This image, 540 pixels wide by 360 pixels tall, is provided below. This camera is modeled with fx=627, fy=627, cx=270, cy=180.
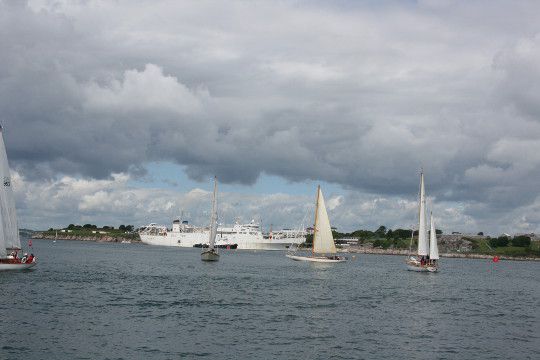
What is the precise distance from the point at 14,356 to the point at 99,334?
8.03 m

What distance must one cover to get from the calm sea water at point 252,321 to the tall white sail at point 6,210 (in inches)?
178

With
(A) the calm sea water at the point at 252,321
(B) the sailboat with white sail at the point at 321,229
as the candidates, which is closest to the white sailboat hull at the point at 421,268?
(B) the sailboat with white sail at the point at 321,229

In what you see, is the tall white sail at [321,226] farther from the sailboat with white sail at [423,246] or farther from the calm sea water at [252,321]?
the calm sea water at [252,321]

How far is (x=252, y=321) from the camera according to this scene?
50.8 meters

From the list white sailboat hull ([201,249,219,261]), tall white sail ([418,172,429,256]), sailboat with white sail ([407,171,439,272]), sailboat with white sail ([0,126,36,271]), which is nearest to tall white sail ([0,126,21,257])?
sailboat with white sail ([0,126,36,271])

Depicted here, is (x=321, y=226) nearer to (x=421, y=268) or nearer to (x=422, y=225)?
(x=421, y=268)

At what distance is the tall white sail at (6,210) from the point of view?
3125 inches

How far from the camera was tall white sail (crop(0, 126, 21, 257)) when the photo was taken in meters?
79.4

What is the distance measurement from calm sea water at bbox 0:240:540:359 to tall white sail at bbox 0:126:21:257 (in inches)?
178

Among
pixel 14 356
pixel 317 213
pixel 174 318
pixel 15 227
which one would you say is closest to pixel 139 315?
pixel 174 318

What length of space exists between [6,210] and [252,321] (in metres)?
44.1

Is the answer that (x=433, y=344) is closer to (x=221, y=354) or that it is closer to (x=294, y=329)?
(x=294, y=329)

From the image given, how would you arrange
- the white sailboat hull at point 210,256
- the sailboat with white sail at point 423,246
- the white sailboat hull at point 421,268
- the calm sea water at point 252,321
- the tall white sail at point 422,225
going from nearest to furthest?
1. the calm sea water at point 252,321
2. the tall white sail at point 422,225
3. the sailboat with white sail at point 423,246
4. the white sailboat hull at point 421,268
5. the white sailboat hull at point 210,256

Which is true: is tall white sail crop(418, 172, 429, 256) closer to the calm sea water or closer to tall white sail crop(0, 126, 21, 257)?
the calm sea water
